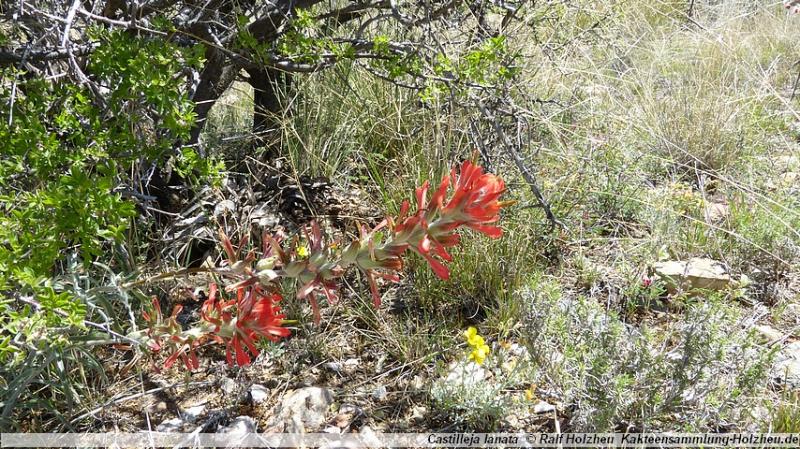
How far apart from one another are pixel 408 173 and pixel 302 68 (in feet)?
1.87

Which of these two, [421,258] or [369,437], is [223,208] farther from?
[369,437]

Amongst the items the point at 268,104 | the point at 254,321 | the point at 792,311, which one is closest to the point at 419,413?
the point at 254,321

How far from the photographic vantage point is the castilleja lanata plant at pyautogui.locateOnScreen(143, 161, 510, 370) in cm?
125

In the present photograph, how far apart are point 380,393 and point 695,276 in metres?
1.16

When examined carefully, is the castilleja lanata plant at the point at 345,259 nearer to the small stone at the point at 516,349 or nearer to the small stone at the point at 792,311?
the small stone at the point at 516,349

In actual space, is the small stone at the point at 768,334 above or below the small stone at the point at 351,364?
above

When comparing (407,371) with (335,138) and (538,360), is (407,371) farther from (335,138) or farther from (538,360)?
(335,138)

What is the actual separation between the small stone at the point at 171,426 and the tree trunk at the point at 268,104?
4.03 feet

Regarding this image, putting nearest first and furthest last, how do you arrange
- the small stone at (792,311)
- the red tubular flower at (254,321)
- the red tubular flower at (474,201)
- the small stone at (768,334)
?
the red tubular flower at (474,201) < the red tubular flower at (254,321) < the small stone at (768,334) < the small stone at (792,311)

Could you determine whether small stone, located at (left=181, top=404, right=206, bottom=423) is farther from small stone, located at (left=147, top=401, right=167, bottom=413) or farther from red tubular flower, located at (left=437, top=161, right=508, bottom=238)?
red tubular flower, located at (left=437, top=161, right=508, bottom=238)

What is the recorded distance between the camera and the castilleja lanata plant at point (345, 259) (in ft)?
4.10

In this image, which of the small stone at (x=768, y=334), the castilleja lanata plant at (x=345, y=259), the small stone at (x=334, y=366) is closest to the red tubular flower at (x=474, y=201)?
the castilleja lanata plant at (x=345, y=259)

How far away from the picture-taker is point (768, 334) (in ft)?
6.50

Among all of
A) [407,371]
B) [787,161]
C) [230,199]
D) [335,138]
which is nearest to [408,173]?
[335,138]
